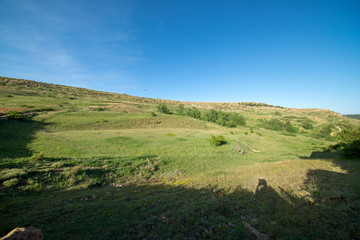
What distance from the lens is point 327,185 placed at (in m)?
9.29

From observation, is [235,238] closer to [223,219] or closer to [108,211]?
[223,219]

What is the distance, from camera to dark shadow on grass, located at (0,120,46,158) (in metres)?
15.4

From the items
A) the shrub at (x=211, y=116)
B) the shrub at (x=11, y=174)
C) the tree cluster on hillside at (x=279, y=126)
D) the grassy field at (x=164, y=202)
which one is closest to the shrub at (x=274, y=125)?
the tree cluster on hillside at (x=279, y=126)

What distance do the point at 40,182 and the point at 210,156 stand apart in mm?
19115

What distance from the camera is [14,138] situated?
789 inches

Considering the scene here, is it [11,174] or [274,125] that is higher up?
[274,125]

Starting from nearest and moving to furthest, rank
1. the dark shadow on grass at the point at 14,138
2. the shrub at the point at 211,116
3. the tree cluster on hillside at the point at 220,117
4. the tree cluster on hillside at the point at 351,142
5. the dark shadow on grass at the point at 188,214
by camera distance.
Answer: the dark shadow on grass at the point at 188,214 < the dark shadow on grass at the point at 14,138 < the tree cluster on hillside at the point at 351,142 < the tree cluster on hillside at the point at 220,117 < the shrub at the point at 211,116

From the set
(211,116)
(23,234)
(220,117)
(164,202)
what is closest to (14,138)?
(23,234)


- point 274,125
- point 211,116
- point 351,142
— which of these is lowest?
point 274,125

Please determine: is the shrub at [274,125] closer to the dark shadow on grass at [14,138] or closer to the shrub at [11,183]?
the shrub at [11,183]

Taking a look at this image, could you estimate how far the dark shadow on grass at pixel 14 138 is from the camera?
50.4 feet

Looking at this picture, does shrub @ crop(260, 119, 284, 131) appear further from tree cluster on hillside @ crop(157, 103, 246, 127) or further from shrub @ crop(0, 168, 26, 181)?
shrub @ crop(0, 168, 26, 181)

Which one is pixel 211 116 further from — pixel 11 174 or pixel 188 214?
pixel 11 174

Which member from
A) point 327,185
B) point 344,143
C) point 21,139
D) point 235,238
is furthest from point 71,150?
point 344,143
